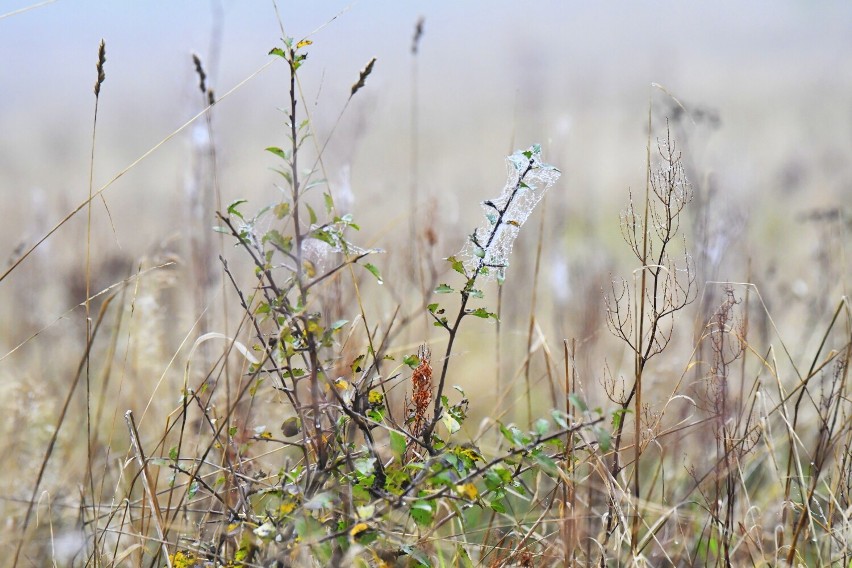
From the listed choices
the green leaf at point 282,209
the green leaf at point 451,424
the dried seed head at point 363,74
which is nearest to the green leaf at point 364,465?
the green leaf at point 451,424

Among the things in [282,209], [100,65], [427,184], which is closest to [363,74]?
[282,209]

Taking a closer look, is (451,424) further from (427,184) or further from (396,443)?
(427,184)

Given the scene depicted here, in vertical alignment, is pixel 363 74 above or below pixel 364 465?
above

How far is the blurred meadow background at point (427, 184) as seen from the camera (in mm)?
2584

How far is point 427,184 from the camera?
7.55 meters

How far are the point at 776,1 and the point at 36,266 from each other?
46.3 meters

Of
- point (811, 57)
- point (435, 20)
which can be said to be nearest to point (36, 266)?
point (811, 57)

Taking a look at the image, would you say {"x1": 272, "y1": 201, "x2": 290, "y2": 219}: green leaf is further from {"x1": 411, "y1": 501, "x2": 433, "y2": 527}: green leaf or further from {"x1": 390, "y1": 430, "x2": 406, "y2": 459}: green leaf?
{"x1": 411, "y1": 501, "x2": 433, "y2": 527}: green leaf

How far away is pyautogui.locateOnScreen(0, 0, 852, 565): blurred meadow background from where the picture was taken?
2.58 meters

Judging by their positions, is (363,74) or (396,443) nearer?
(396,443)

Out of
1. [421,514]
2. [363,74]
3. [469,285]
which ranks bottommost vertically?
[421,514]

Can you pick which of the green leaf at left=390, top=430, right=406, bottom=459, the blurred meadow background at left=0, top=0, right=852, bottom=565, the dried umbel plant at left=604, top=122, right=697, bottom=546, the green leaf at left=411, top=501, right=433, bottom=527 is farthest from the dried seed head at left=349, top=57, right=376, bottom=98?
the green leaf at left=411, top=501, right=433, bottom=527

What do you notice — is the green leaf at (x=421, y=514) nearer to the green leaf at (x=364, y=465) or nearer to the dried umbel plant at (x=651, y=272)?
the green leaf at (x=364, y=465)

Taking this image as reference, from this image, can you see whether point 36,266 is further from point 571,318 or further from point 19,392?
point 571,318
